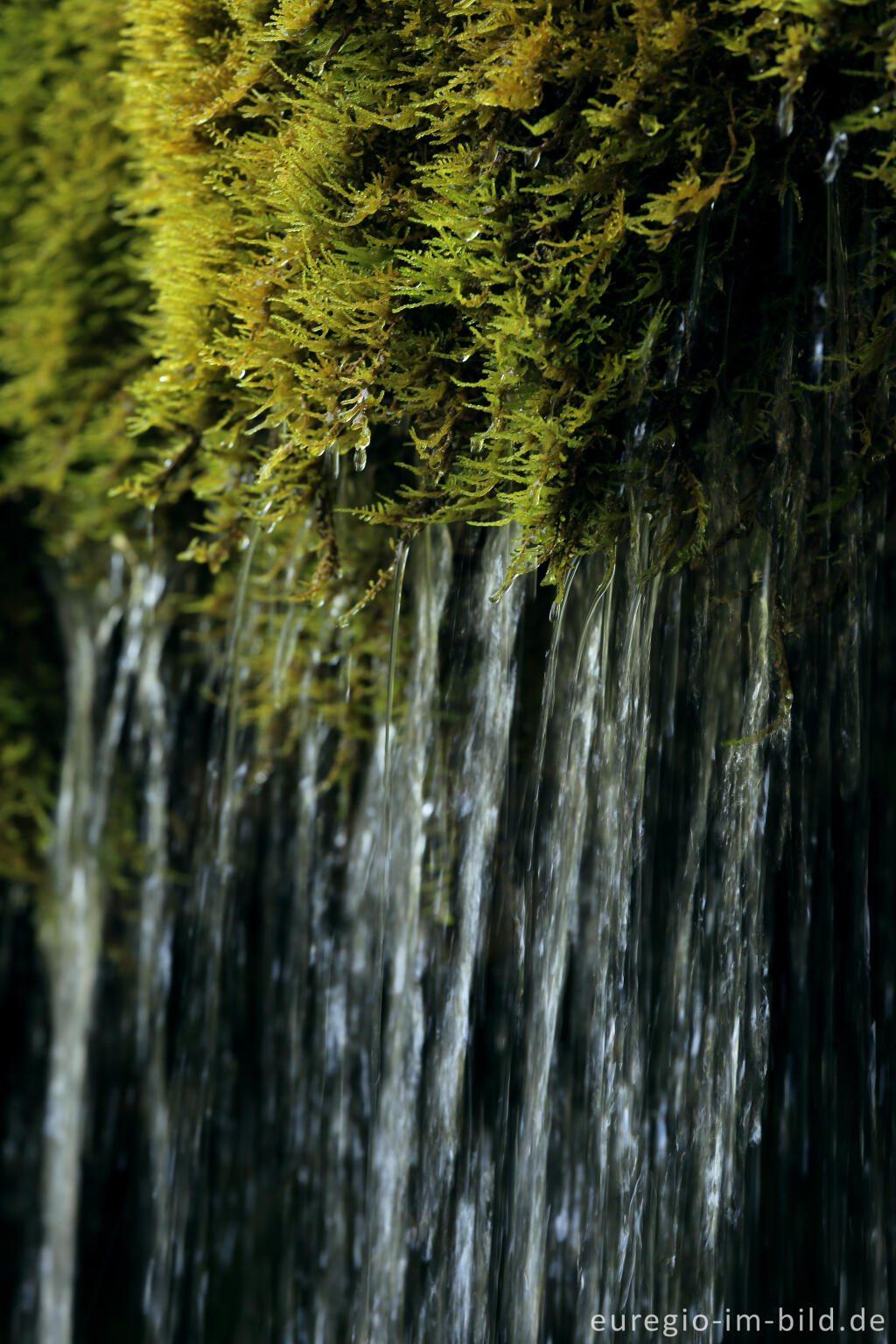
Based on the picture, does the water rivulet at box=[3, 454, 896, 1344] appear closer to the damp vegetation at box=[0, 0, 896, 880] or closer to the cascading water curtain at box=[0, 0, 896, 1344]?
the cascading water curtain at box=[0, 0, 896, 1344]

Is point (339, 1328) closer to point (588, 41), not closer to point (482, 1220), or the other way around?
point (482, 1220)

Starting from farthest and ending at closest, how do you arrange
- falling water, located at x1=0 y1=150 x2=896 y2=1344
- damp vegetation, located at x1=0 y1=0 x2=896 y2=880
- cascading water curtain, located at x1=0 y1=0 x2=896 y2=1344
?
falling water, located at x1=0 y1=150 x2=896 y2=1344 < cascading water curtain, located at x1=0 y1=0 x2=896 y2=1344 < damp vegetation, located at x1=0 y1=0 x2=896 y2=880

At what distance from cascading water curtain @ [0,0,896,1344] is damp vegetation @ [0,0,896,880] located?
0.4 inches

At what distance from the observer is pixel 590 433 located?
2.35 m

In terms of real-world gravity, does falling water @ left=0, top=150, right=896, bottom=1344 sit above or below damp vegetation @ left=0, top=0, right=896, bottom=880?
below

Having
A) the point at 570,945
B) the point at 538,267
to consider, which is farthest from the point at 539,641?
the point at 538,267

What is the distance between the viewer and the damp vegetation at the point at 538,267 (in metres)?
2.16

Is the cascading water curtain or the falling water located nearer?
the cascading water curtain

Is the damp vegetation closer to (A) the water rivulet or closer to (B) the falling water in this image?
(B) the falling water

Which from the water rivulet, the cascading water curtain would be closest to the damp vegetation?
the cascading water curtain

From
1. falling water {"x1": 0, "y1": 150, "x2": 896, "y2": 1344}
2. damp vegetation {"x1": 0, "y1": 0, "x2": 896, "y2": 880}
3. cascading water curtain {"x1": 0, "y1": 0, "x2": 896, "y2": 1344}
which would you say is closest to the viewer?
damp vegetation {"x1": 0, "y1": 0, "x2": 896, "y2": 880}

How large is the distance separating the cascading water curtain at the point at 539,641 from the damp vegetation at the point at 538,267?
1 centimetres

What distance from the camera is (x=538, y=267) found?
7.62ft

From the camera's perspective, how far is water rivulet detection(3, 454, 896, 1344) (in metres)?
2.57
